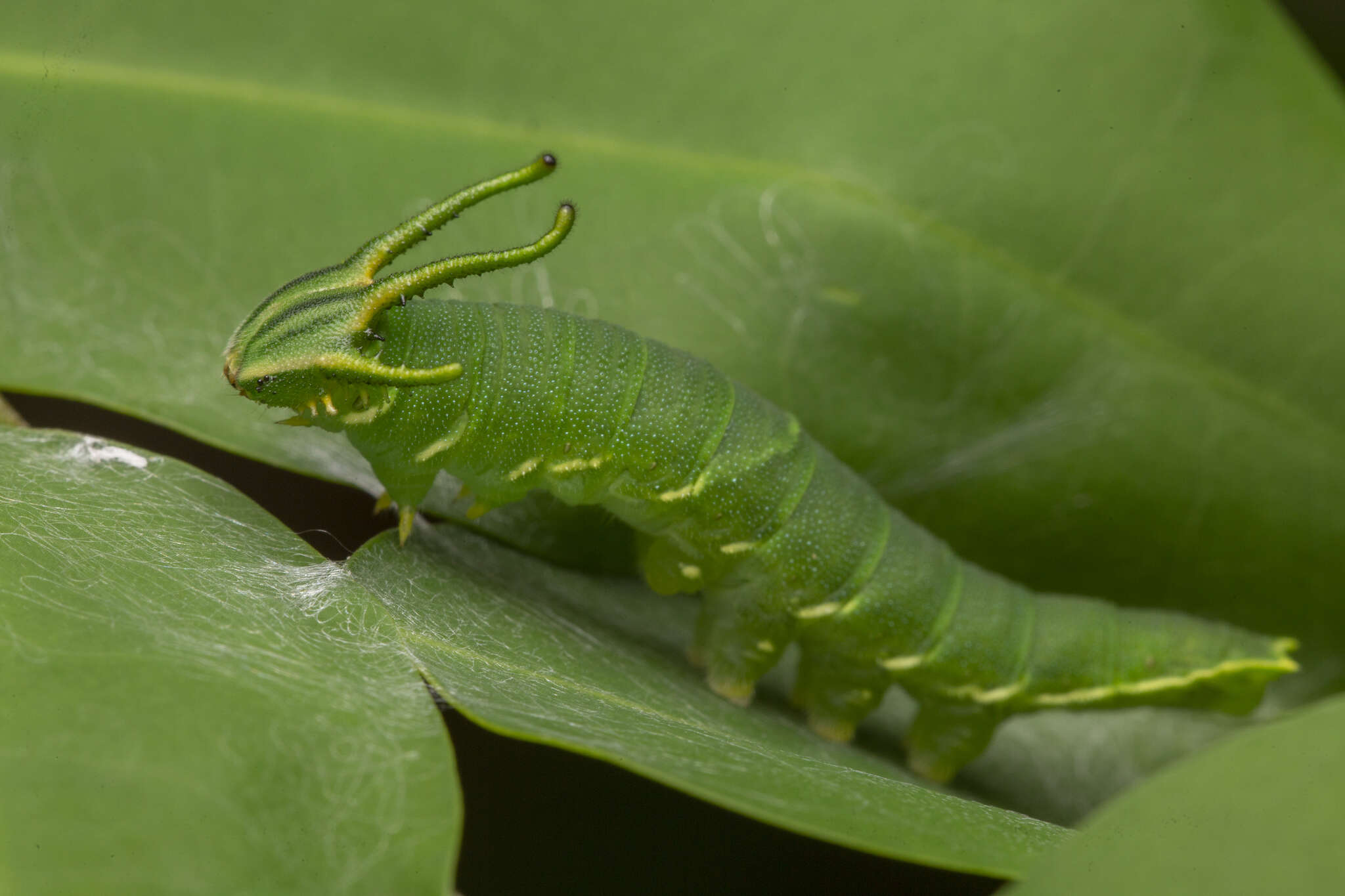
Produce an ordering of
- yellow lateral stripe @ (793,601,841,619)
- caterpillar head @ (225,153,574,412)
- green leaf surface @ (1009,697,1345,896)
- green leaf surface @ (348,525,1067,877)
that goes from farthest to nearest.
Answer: yellow lateral stripe @ (793,601,841,619)
caterpillar head @ (225,153,574,412)
green leaf surface @ (348,525,1067,877)
green leaf surface @ (1009,697,1345,896)

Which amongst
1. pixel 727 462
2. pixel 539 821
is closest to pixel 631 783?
pixel 539 821

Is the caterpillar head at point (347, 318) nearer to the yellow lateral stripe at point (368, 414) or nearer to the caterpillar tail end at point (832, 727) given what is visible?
the yellow lateral stripe at point (368, 414)

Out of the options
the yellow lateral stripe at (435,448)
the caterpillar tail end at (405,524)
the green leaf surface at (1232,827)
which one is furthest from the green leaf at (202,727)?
the green leaf surface at (1232,827)

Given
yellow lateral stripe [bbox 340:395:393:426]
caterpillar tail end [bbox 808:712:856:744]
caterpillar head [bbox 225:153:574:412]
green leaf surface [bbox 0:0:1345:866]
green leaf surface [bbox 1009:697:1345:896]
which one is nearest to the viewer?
green leaf surface [bbox 1009:697:1345:896]

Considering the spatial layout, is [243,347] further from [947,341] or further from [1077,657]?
[1077,657]

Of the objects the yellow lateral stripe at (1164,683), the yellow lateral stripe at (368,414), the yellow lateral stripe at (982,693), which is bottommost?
the yellow lateral stripe at (368,414)

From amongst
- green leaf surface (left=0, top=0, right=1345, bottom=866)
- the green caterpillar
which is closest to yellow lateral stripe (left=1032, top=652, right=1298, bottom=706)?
the green caterpillar

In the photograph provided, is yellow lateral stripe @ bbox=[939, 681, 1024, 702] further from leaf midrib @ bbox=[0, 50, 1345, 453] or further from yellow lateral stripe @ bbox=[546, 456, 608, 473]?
yellow lateral stripe @ bbox=[546, 456, 608, 473]
